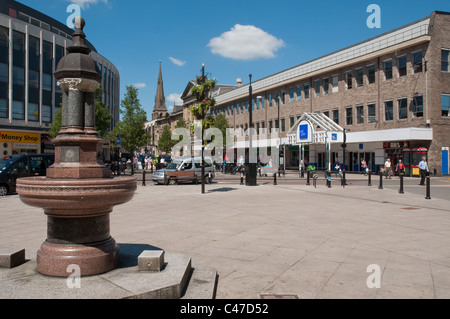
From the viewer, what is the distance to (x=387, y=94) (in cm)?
3394

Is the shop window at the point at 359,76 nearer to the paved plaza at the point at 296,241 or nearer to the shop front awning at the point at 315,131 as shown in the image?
the shop front awning at the point at 315,131

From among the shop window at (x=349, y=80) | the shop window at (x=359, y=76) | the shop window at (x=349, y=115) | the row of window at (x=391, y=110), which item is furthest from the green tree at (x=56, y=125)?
the shop window at (x=359, y=76)

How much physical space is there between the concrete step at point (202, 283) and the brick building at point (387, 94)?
29.0 m

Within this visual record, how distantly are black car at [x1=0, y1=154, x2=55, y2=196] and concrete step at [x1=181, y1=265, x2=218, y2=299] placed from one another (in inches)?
550

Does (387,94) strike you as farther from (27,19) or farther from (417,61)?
(27,19)

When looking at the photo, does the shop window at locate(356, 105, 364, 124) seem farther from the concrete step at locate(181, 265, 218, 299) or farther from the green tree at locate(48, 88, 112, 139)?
the concrete step at locate(181, 265, 218, 299)

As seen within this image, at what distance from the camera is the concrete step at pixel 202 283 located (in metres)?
4.25

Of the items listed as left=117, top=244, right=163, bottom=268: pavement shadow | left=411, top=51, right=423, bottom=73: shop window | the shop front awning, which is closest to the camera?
left=117, top=244, right=163, bottom=268: pavement shadow

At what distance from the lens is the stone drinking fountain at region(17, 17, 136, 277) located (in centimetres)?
420

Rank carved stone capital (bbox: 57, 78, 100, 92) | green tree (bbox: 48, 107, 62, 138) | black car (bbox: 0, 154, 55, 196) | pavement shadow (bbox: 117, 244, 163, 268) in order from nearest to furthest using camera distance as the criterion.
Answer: carved stone capital (bbox: 57, 78, 100, 92)
pavement shadow (bbox: 117, 244, 163, 268)
black car (bbox: 0, 154, 55, 196)
green tree (bbox: 48, 107, 62, 138)

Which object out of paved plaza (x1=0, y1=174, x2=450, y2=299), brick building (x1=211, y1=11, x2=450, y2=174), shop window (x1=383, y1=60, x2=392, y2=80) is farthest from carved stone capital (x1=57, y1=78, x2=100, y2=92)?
shop window (x1=383, y1=60, x2=392, y2=80)
